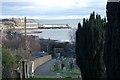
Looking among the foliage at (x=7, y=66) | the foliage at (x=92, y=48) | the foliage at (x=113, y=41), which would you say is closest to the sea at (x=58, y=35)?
the foliage at (x=7, y=66)

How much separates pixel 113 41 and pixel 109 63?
0.60 meters

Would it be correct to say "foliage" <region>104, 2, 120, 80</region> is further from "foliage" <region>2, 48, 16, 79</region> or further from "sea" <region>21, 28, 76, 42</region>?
"sea" <region>21, 28, 76, 42</region>

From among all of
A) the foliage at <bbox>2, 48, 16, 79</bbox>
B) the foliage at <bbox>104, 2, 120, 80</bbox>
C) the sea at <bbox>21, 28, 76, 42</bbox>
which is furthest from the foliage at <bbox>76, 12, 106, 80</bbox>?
the sea at <bbox>21, 28, 76, 42</bbox>

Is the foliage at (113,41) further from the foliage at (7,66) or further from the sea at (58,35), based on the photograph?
the sea at (58,35)

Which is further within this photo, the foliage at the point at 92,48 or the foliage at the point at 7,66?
the foliage at the point at 7,66

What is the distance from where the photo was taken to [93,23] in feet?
43.2

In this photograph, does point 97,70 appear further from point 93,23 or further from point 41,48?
point 41,48

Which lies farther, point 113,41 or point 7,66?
point 7,66

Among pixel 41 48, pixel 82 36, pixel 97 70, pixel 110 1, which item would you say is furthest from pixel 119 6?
pixel 41 48

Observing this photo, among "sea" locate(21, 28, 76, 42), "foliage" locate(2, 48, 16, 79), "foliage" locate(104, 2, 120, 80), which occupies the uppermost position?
"foliage" locate(104, 2, 120, 80)

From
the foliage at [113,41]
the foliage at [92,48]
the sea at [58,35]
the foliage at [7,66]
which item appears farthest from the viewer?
the sea at [58,35]

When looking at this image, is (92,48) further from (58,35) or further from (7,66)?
(58,35)

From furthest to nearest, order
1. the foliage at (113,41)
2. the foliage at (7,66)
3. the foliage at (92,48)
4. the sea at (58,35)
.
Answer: the sea at (58,35), the foliage at (7,66), the foliage at (92,48), the foliage at (113,41)

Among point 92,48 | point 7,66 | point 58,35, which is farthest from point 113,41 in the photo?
point 58,35
